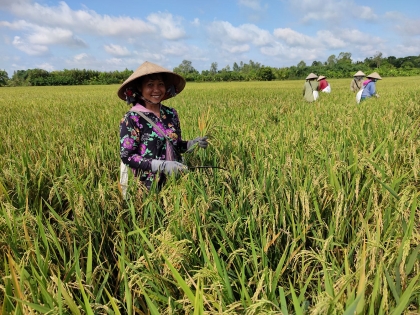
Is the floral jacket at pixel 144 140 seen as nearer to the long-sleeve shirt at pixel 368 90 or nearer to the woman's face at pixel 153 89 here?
the woman's face at pixel 153 89

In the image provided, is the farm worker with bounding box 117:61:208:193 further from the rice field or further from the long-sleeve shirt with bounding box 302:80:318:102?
the long-sleeve shirt with bounding box 302:80:318:102

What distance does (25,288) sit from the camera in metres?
1.12

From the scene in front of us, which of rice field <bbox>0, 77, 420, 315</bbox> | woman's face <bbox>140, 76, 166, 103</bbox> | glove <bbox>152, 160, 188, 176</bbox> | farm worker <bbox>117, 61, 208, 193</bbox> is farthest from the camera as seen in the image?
woman's face <bbox>140, 76, 166, 103</bbox>

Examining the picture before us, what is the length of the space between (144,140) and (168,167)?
0.36 metres

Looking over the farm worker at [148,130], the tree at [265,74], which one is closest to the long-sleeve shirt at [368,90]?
the farm worker at [148,130]

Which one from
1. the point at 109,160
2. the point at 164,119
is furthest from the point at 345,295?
the point at 109,160

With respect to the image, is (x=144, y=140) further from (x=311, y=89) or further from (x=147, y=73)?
(x=311, y=89)

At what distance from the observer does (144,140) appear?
223 centimetres

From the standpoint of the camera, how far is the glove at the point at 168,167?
2002 mm

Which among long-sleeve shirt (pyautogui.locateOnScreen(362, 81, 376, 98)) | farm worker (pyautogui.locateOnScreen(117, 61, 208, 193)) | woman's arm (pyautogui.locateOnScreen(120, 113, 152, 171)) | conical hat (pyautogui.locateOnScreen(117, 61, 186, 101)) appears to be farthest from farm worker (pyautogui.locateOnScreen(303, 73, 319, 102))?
woman's arm (pyautogui.locateOnScreen(120, 113, 152, 171))

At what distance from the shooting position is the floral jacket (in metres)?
2.12

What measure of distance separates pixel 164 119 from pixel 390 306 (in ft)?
6.09

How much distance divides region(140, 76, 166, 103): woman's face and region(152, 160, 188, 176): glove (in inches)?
19.9

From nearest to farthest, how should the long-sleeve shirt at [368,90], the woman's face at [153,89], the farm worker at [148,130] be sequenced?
the farm worker at [148,130]
the woman's face at [153,89]
the long-sleeve shirt at [368,90]
